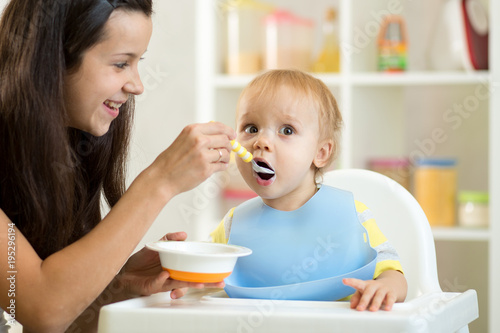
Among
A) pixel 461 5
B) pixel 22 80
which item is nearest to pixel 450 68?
pixel 461 5

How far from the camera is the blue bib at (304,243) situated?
1135 mm

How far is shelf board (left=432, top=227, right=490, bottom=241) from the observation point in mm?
2322

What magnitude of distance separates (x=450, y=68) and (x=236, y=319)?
186 cm

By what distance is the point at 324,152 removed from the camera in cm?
130

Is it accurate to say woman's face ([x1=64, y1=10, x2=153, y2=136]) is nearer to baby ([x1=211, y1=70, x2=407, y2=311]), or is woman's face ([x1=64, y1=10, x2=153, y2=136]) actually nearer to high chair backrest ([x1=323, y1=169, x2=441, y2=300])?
baby ([x1=211, y1=70, x2=407, y2=311])

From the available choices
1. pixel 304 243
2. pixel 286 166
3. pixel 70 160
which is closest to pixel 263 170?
pixel 286 166

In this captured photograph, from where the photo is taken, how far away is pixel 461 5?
239cm

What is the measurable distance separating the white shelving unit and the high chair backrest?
1047 millimetres

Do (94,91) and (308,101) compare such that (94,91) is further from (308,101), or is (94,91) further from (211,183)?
(211,183)

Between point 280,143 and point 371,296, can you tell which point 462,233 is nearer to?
point 280,143

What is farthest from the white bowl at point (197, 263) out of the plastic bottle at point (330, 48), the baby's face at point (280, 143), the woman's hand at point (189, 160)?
the plastic bottle at point (330, 48)

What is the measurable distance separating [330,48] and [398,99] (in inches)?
14.2

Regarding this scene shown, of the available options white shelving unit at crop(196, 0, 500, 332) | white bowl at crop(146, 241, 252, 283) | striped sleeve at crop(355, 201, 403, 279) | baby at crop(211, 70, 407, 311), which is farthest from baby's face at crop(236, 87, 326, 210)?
white shelving unit at crop(196, 0, 500, 332)

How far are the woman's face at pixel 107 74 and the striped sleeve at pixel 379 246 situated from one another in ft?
1.61
